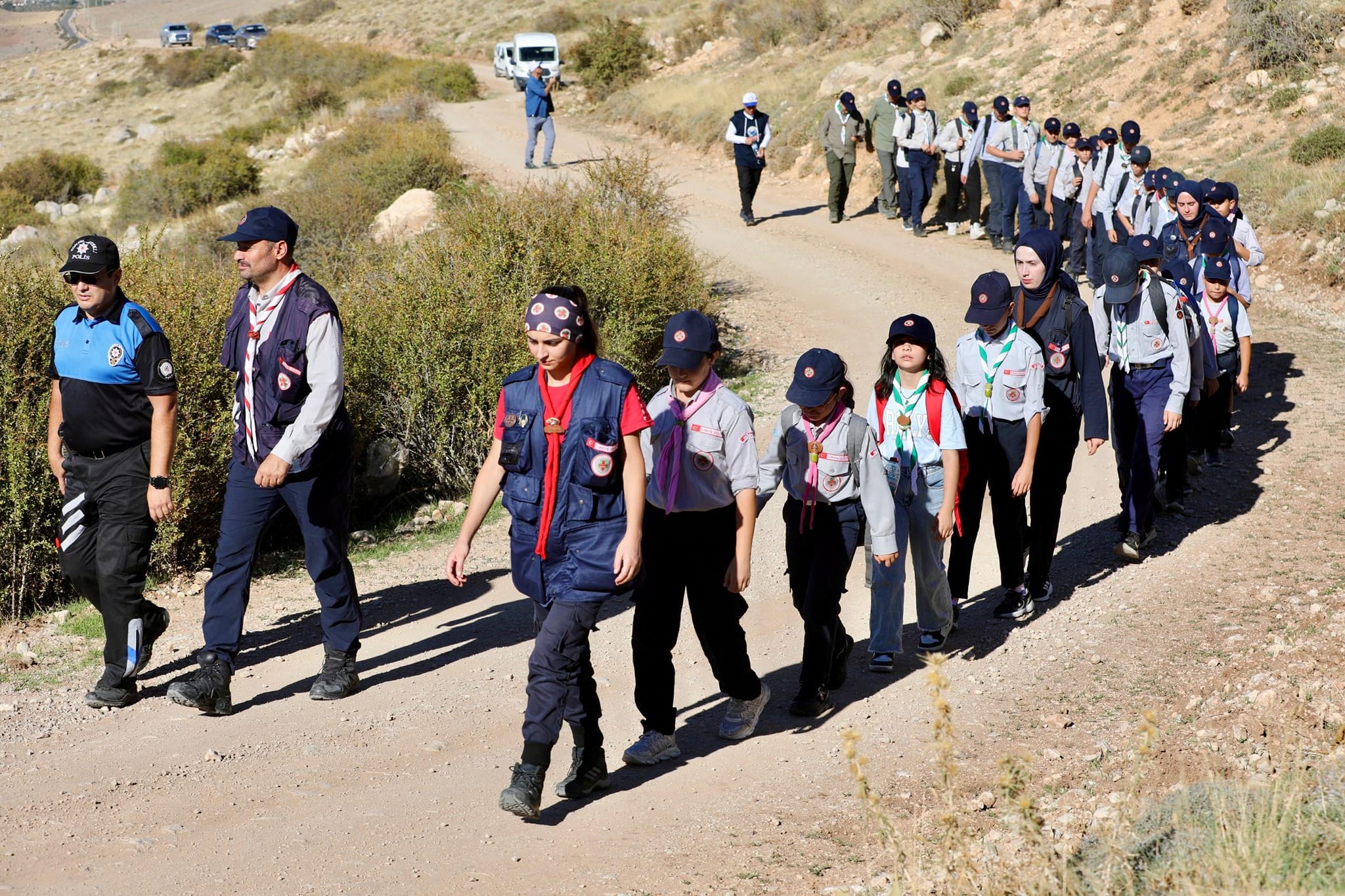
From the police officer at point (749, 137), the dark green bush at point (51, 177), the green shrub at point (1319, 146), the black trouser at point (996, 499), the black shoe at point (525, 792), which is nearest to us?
the black shoe at point (525, 792)

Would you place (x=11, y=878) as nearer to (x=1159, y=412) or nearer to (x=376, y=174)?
(x=1159, y=412)

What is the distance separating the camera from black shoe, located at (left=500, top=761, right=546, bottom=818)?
4.39 meters

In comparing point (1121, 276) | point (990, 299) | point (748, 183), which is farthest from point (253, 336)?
point (748, 183)

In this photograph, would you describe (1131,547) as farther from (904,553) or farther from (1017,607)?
(904,553)

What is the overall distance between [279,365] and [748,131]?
13.0m

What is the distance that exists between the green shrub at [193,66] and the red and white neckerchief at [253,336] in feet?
190

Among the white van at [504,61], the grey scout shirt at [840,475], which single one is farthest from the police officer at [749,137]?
the white van at [504,61]

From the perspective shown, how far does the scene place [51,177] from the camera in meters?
35.8

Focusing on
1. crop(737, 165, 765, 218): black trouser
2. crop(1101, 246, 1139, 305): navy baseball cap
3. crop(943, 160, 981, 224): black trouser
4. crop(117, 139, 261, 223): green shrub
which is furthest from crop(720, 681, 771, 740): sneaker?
crop(117, 139, 261, 223): green shrub

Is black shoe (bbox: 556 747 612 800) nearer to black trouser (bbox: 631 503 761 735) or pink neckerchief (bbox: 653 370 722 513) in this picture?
black trouser (bbox: 631 503 761 735)

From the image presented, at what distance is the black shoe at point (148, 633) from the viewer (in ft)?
18.4

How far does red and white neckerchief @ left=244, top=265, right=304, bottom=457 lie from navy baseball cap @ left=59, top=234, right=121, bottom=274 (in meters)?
0.58

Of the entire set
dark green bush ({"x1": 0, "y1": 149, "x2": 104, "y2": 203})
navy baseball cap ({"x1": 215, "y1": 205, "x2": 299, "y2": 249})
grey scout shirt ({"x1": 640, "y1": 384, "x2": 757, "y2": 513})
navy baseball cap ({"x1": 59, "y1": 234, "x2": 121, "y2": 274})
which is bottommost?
dark green bush ({"x1": 0, "y1": 149, "x2": 104, "y2": 203})

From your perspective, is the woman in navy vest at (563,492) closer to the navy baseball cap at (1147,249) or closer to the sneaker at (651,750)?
the sneaker at (651,750)
